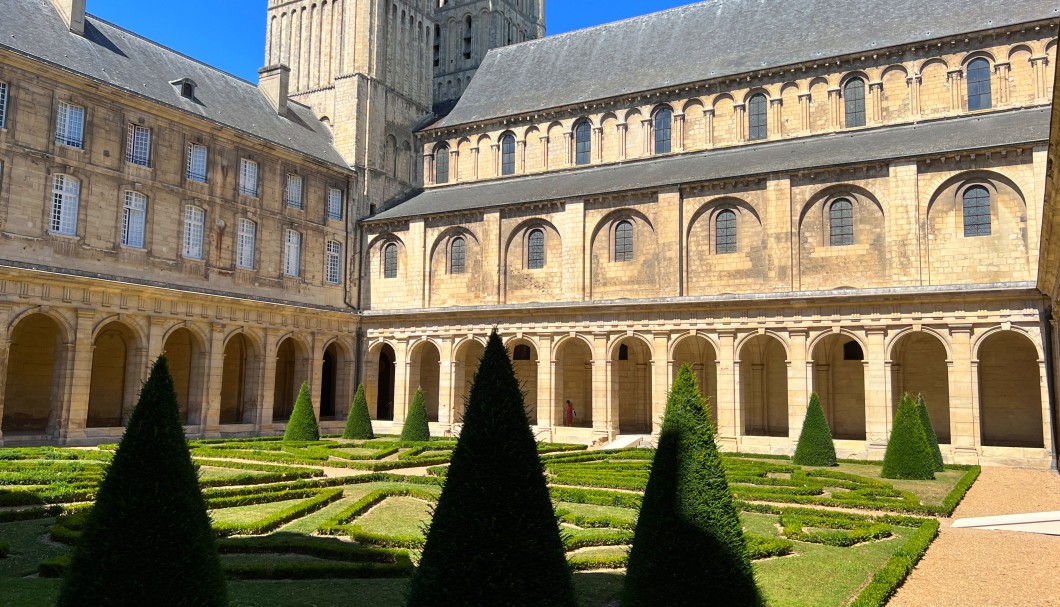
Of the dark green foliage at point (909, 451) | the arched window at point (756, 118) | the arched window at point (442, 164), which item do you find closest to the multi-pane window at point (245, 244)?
the arched window at point (442, 164)

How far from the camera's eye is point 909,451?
18.3 metres

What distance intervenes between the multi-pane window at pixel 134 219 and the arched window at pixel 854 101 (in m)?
24.5

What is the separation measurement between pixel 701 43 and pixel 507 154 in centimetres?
938

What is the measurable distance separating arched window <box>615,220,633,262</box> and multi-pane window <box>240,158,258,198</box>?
13.6 m

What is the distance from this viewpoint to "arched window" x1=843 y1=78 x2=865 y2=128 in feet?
95.4

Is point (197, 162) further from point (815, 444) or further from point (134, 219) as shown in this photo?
point (815, 444)

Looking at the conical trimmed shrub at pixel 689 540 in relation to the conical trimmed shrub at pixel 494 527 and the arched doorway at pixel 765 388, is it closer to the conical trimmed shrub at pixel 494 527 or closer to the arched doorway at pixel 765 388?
the conical trimmed shrub at pixel 494 527

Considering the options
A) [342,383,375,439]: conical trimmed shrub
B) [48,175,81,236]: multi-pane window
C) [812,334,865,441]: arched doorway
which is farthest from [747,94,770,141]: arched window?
[48,175,81,236]: multi-pane window

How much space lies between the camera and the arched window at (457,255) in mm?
32781

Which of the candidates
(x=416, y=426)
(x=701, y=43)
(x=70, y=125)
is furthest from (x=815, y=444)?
(x=70, y=125)

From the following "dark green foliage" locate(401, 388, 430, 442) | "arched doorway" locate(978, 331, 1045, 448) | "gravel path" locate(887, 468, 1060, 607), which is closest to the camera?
"gravel path" locate(887, 468, 1060, 607)

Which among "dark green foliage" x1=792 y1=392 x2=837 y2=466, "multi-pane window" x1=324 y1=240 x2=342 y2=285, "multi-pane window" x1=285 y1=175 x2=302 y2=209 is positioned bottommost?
"dark green foliage" x1=792 y1=392 x2=837 y2=466

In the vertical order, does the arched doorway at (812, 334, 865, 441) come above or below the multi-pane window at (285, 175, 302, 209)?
below

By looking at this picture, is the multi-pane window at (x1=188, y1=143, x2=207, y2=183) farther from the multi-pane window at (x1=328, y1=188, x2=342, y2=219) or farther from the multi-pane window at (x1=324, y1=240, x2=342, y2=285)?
the multi-pane window at (x1=324, y1=240, x2=342, y2=285)
